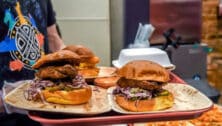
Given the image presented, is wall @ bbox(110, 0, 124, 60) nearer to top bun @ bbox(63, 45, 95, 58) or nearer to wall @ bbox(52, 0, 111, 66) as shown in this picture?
wall @ bbox(52, 0, 111, 66)

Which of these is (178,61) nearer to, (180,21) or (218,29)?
(180,21)

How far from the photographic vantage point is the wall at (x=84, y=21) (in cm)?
347

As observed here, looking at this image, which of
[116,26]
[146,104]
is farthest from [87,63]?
[116,26]

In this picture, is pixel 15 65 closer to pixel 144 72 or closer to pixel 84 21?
pixel 144 72

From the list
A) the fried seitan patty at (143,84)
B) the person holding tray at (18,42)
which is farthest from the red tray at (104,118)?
the person holding tray at (18,42)

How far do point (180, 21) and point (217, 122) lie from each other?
4.59 ft

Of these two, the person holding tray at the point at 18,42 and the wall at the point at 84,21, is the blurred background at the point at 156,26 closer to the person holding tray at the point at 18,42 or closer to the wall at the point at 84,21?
the wall at the point at 84,21

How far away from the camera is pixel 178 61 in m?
2.98

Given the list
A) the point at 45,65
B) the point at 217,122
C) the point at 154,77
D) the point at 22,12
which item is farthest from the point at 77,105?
the point at 217,122

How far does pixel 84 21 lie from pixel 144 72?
7.46 feet

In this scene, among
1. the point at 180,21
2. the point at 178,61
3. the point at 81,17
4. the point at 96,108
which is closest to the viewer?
the point at 96,108

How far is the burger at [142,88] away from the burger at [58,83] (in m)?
0.12

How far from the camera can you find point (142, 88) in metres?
1.29

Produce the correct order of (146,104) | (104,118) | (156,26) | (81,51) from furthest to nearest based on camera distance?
1. (156,26)
2. (81,51)
3. (146,104)
4. (104,118)
